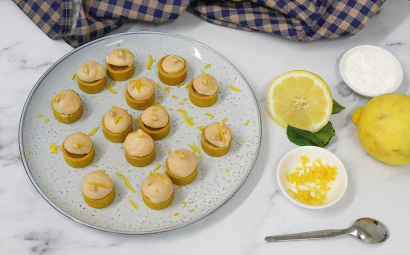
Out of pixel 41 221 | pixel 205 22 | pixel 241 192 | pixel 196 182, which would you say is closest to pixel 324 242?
pixel 241 192

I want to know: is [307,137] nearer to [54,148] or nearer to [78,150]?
[78,150]

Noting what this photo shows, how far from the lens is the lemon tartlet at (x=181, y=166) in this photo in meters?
1.51

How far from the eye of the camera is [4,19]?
6.77 ft

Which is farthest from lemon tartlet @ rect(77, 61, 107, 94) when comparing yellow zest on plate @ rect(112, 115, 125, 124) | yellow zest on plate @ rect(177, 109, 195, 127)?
yellow zest on plate @ rect(177, 109, 195, 127)

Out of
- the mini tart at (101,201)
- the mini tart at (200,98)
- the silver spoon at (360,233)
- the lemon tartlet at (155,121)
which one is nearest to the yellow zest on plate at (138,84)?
the lemon tartlet at (155,121)

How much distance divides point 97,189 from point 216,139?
50 cm

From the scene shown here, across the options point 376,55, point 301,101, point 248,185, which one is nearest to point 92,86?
point 248,185

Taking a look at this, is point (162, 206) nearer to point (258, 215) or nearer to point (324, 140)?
point (258, 215)

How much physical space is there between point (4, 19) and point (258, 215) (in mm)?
1614

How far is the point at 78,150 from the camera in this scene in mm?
1547

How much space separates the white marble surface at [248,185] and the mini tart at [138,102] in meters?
0.50

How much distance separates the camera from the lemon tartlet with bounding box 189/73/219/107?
172 centimetres

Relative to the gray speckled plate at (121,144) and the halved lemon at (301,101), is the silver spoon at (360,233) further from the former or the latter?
Result: the halved lemon at (301,101)

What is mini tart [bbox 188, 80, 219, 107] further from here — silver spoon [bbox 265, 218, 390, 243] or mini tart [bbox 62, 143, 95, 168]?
silver spoon [bbox 265, 218, 390, 243]
